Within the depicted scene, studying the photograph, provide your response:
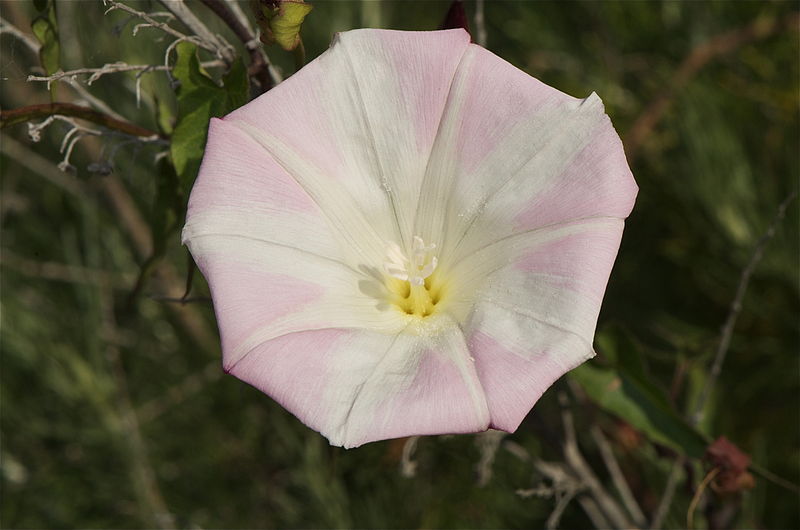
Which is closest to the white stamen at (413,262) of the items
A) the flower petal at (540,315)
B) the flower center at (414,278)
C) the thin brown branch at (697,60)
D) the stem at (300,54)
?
the flower center at (414,278)

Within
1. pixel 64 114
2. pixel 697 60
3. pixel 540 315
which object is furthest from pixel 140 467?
pixel 697 60

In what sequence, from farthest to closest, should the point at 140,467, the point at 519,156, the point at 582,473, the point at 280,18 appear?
the point at 140,467 < the point at 582,473 < the point at 519,156 < the point at 280,18

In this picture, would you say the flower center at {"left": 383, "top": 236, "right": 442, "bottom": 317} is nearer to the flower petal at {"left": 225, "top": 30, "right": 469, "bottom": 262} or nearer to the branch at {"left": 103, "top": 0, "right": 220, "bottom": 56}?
the flower petal at {"left": 225, "top": 30, "right": 469, "bottom": 262}

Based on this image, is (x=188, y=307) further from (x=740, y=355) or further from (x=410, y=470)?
(x=740, y=355)

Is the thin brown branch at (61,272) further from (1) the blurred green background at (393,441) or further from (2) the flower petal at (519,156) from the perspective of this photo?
(2) the flower petal at (519,156)

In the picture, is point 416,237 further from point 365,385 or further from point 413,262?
point 365,385

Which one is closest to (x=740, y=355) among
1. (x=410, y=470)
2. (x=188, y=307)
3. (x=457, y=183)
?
(x=410, y=470)
